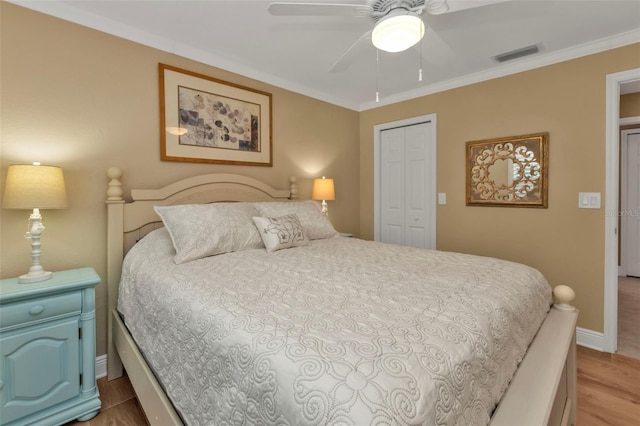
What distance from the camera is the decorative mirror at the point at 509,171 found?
2.64 m

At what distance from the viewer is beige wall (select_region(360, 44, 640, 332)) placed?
94.2 inches

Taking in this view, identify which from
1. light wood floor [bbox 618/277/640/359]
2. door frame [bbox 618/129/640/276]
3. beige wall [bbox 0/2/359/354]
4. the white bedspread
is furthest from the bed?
door frame [bbox 618/129/640/276]

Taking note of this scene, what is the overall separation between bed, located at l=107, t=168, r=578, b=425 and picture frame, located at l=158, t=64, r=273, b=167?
0.58 meters

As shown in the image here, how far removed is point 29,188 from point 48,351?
33.4 inches

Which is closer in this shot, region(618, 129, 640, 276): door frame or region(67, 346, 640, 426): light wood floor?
region(67, 346, 640, 426): light wood floor

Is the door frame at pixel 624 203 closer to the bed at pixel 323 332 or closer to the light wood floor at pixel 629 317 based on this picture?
Result: the light wood floor at pixel 629 317

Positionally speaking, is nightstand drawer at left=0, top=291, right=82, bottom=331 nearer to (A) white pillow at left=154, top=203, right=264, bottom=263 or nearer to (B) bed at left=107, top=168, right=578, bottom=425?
(B) bed at left=107, top=168, right=578, bottom=425

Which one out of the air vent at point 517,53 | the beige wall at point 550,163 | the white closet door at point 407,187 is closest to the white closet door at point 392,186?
the white closet door at point 407,187

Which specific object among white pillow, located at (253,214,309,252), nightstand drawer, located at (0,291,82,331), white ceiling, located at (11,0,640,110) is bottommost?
nightstand drawer, located at (0,291,82,331)

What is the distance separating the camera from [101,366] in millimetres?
2053

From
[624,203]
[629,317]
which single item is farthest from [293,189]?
[624,203]

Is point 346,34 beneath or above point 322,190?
above

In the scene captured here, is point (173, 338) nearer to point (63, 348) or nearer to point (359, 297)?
point (359, 297)

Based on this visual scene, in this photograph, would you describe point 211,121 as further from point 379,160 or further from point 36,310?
point 379,160
